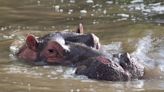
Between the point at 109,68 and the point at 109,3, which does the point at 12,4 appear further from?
the point at 109,68

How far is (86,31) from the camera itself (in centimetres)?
1056

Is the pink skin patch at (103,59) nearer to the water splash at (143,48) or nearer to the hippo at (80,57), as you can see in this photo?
the hippo at (80,57)

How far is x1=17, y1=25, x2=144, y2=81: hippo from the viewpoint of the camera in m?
6.77

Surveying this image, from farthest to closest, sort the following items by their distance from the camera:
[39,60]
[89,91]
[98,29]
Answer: [98,29], [39,60], [89,91]

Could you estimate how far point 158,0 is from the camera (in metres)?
14.1

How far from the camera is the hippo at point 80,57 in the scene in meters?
6.77

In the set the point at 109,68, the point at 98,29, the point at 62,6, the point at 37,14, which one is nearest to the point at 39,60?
the point at 109,68

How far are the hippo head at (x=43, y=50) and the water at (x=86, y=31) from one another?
17 centimetres

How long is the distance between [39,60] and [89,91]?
193 cm

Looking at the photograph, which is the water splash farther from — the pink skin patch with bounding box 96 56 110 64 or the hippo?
the pink skin patch with bounding box 96 56 110 64

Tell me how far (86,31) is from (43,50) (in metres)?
2.66

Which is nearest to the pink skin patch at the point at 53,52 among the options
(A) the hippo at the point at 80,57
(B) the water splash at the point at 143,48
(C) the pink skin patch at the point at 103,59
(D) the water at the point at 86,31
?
(A) the hippo at the point at 80,57

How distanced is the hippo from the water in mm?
120

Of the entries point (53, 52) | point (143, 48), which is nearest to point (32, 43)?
point (53, 52)
